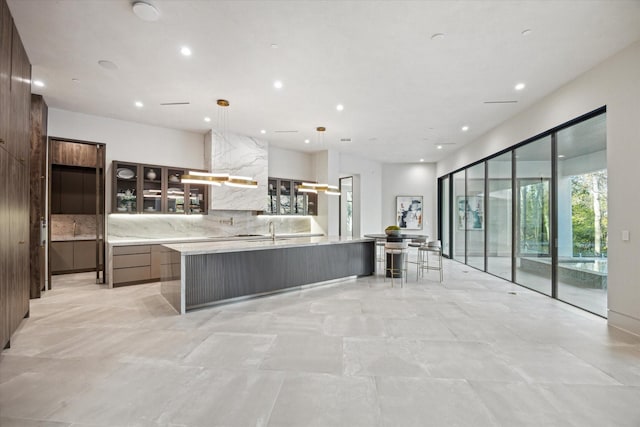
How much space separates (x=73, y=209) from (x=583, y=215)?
10.1 metres

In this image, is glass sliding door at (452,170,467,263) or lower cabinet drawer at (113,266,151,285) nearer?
lower cabinet drawer at (113,266,151,285)

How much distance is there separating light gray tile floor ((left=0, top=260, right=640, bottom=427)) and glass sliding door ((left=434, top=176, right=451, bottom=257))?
571cm

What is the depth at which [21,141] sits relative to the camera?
333cm

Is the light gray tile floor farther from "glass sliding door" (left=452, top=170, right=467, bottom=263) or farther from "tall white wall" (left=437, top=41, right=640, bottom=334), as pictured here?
"glass sliding door" (left=452, top=170, right=467, bottom=263)

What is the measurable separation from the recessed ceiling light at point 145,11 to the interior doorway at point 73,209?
16.3 ft

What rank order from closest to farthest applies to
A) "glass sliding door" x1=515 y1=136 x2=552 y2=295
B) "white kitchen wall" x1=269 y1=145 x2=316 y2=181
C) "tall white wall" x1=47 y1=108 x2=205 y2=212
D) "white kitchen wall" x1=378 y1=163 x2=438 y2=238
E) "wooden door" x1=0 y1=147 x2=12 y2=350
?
"wooden door" x1=0 y1=147 x2=12 y2=350
"glass sliding door" x1=515 y1=136 x2=552 y2=295
"tall white wall" x1=47 y1=108 x2=205 y2=212
"white kitchen wall" x1=269 y1=145 x2=316 y2=181
"white kitchen wall" x1=378 y1=163 x2=438 y2=238

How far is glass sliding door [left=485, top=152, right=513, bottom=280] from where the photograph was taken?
6250 millimetres

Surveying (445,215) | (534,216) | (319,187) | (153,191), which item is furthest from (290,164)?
(534,216)

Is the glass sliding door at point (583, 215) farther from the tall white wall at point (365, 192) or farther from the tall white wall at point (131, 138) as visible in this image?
the tall white wall at point (131, 138)

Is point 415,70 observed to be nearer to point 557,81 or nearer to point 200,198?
point 557,81

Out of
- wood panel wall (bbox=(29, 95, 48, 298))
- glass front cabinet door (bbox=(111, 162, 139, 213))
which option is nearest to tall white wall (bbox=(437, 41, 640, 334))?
glass front cabinet door (bbox=(111, 162, 139, 213))

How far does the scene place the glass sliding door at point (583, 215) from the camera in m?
4.10

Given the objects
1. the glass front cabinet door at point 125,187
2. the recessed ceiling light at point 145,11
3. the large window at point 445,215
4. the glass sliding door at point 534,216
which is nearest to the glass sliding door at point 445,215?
the large window at point 445,215

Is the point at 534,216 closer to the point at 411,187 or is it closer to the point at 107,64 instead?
the point at 411,187
